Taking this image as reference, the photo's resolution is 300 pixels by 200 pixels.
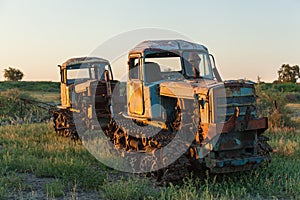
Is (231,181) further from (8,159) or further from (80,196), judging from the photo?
(8,159)

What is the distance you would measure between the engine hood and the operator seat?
535 millimetres

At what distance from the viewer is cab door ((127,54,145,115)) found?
8453 mm

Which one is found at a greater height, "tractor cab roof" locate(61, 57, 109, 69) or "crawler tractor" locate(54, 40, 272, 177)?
"tractor cab roof" locate(61, 57, 109, 69)

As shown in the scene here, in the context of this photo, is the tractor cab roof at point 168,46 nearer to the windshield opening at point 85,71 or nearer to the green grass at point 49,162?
the green grass at point 49,162

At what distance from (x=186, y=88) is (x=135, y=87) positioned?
1.78 meters

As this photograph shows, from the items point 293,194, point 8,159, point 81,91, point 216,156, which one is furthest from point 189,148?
point 81,91

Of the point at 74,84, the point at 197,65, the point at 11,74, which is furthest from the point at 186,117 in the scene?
the point at 11,74

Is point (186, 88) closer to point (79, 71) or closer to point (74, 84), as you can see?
point (74, 84)

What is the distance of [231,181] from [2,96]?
19.1 m

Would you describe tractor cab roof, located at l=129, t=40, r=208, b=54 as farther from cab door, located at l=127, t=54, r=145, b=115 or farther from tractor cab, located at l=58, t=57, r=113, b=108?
tractor cab, located at l=58, t=57, r=113, b=108

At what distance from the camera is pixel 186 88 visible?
722cm

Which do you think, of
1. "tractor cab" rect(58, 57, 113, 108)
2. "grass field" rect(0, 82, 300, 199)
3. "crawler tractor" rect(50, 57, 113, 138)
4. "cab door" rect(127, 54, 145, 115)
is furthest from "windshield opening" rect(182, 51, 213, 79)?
"tractor cab" rect(58, 57, 113, 108)

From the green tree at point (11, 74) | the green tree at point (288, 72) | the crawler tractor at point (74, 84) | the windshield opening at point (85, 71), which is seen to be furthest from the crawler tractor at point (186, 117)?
the green tree at point (11, 74)

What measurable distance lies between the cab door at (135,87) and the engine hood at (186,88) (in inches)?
28.3
